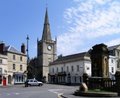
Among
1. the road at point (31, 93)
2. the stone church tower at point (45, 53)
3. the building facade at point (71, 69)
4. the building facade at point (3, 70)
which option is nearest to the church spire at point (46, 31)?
the stone church tower at point (45, 53)

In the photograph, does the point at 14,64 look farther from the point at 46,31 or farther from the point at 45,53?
the point at 46,31

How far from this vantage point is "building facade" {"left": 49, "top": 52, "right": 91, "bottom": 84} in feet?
308

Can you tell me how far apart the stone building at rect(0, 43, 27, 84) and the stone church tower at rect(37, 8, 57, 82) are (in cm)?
2067

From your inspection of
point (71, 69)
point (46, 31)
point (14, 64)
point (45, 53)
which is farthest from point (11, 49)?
point (46, 31)

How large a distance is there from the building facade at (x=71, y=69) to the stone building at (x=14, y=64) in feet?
42.8

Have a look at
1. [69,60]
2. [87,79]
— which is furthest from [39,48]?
[87,79]

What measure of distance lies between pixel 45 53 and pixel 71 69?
22.9 meters

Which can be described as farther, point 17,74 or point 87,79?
point 17,74

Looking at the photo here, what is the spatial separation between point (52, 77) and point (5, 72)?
26741mm

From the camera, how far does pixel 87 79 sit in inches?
1433

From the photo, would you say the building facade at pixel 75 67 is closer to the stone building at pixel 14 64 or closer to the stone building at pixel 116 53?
the stone building at pixel 116 53

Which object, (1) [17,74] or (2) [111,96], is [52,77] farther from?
(2) [111,96]

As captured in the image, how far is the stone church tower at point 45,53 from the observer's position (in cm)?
11831

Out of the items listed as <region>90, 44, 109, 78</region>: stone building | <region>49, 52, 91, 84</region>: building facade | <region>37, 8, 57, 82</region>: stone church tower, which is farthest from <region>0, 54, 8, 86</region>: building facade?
<region>90, 44, 109, 78</region>: stone building
